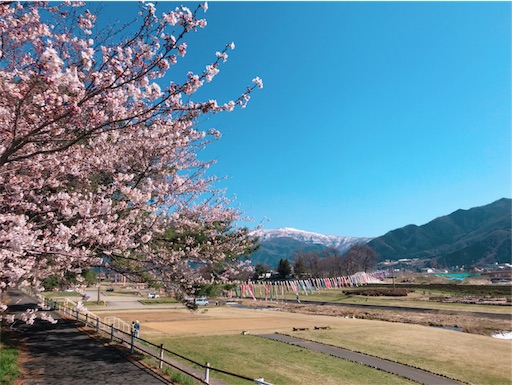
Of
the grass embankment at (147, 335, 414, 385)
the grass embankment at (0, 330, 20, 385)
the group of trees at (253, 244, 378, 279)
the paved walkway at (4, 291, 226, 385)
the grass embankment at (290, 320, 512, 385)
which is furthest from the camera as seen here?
the group of trees at (253, 244, 378, 279)

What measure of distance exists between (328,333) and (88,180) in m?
24.2

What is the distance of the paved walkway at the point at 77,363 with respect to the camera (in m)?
11.4

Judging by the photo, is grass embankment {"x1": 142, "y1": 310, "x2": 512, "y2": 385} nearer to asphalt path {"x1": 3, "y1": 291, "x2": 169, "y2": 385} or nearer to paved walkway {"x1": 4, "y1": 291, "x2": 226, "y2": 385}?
paved walkway {"x1": 4, "y1": 291, "x2": 226, "y2": 385}

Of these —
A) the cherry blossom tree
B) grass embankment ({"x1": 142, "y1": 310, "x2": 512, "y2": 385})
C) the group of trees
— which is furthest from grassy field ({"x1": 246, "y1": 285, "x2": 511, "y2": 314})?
the cherry blossom tree

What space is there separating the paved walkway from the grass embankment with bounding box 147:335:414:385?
3545mm

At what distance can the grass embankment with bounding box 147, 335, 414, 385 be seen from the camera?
14.6 metres

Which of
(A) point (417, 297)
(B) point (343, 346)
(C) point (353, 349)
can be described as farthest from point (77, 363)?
(A) point (417, 297)

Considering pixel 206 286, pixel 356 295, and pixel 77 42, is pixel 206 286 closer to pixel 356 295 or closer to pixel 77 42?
pixel 77 42

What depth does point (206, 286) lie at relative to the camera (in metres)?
15.5

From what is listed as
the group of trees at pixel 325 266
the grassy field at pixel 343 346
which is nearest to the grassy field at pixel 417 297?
the grassy field at pixel 343 346

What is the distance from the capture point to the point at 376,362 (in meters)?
18.3

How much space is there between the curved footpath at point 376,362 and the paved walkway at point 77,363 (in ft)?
30.3

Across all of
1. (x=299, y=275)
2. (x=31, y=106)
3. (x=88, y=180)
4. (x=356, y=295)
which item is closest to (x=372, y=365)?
(x=88, y=180)

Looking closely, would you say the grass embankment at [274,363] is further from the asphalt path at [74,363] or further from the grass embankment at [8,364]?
the grass embankment at [8,364]
